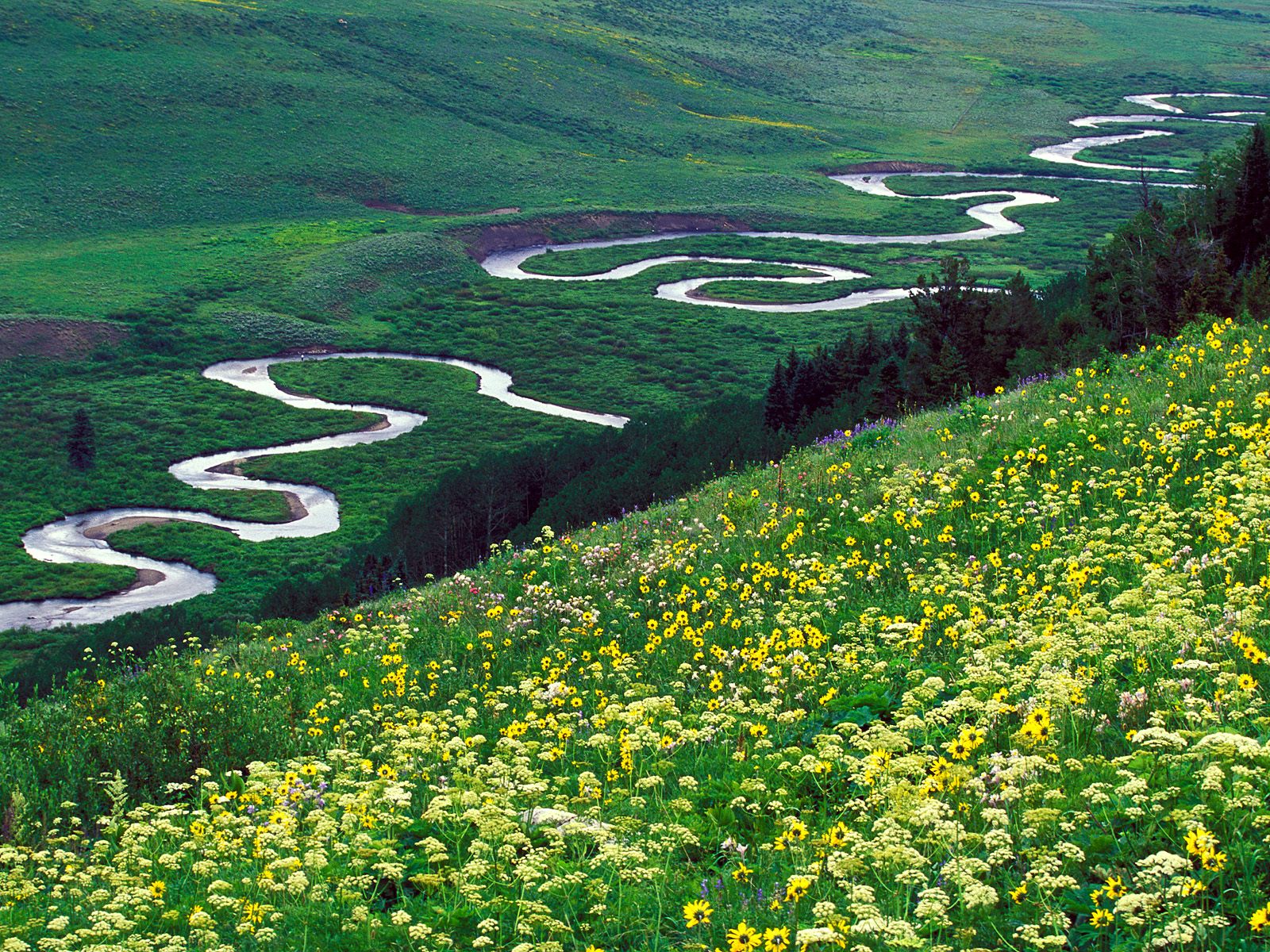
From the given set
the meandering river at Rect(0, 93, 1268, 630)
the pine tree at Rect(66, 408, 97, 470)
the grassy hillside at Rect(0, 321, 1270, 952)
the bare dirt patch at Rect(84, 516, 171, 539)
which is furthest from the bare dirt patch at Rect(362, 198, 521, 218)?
the grassy hillside at Rect(0, 321, 1270, 952)

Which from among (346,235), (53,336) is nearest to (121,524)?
(53,336)

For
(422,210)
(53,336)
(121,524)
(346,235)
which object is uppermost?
(422,210)

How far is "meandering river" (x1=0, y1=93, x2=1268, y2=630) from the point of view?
56750 mm

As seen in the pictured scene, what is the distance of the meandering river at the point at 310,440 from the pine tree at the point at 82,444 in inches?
193

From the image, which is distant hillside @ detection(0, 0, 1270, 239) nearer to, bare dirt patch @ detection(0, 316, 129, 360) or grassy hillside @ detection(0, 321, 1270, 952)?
bare dirt patch @ detection(0, 316, 129, 360)

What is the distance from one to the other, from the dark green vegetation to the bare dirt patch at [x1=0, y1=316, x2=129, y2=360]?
26 cm

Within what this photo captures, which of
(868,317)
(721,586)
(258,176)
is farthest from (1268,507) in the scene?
(258,176)

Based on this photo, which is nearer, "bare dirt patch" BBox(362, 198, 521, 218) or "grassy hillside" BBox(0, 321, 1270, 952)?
"grassy hillside" BBox(0, 321, 1270, 952)

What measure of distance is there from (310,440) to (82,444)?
13786 mm

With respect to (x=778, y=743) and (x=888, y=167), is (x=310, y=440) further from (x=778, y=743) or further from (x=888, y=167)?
(x=888, y=167)

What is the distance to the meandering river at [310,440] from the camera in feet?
186

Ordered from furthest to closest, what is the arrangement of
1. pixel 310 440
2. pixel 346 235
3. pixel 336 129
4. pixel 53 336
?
1. pixel 336 129
2. pixel 346 235
3. pixel 53 336
4. pixel 310 440

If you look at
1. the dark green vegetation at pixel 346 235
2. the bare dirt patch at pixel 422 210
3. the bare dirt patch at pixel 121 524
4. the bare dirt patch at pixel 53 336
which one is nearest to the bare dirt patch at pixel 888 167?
the dark green vegetation at pixel 346 235

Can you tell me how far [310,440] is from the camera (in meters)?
81.7
